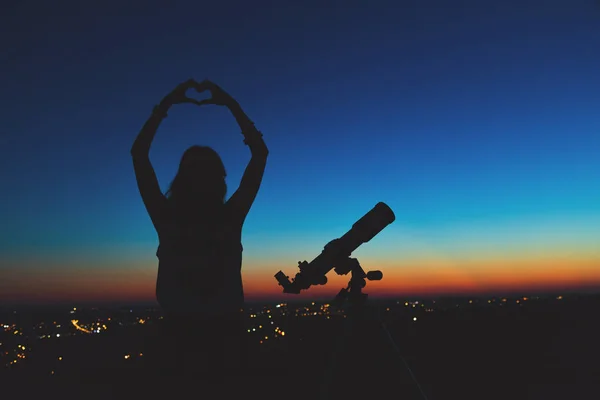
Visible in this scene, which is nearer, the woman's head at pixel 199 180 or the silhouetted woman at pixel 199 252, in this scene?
the silhouetted woman at pixel 199 252

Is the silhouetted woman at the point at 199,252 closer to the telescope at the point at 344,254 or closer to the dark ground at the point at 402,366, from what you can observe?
the dark ground at the point at 402,366

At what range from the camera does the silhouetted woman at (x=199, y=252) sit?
2.20m

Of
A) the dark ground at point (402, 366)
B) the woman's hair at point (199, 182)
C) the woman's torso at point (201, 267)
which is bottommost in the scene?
the dark ground at point (402, 366)

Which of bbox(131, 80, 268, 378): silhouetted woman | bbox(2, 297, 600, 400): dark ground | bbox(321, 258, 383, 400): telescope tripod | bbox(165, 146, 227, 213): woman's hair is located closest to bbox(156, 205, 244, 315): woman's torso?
bbox(131, 80, 268, 378): silhouetted woman

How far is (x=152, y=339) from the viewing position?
222cm

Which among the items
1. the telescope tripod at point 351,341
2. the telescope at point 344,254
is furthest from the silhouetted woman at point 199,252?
the telescope at point 344,254

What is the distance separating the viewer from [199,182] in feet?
8.32

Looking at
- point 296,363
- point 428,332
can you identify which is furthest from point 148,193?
point 428,332

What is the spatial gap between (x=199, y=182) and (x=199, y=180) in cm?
1

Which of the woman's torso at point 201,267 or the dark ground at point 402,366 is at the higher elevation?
the woman's torso at point 201,267

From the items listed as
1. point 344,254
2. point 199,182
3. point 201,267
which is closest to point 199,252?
point 201,267

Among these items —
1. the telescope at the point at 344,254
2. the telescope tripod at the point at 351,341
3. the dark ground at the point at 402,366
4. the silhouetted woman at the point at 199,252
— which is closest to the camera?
the silhouetted woman at the point at 199,252

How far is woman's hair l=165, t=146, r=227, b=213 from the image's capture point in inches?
98.3

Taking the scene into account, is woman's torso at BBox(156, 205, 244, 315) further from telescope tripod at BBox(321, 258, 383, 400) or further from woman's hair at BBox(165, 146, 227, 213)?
telescope tripod at BBox(321, 258, 383, 400)
